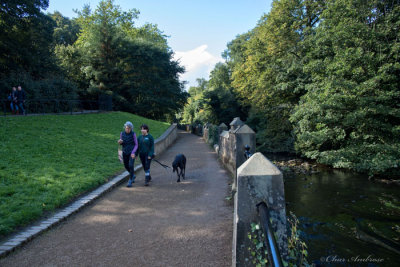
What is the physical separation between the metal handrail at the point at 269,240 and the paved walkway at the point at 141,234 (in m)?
1.51

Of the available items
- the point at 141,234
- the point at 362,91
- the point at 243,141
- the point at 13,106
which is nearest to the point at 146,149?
the point at 243,141

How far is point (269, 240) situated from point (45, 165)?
7.57m

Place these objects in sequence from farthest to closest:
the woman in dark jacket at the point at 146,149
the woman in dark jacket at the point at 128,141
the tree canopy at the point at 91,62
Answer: the tree canopy at the point at 91,62 → the woman in dark jacket at the point at 146,149 → the woman in dark jacket at the point at 128,141

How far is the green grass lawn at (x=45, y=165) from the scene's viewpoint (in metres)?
5.10

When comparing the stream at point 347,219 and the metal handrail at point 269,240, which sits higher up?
the metal handrail at point 269,240

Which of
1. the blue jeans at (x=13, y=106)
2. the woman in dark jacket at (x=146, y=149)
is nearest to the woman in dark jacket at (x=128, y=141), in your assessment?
the woman in dark jacket at (x=146, y=149)

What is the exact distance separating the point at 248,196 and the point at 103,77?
2911cm

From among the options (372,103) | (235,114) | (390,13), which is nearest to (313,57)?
(390,13)

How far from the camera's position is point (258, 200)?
8.59 ft

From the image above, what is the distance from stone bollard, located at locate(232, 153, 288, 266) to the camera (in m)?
2.60

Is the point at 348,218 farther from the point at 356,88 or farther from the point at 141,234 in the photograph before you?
the point at 356,88

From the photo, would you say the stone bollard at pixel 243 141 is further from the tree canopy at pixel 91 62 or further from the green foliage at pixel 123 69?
the green foliage at pixel 123 69

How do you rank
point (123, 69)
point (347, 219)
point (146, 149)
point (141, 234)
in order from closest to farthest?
point (141, 234)
point (347, 219)
point (146, 149)
point (123, 69)

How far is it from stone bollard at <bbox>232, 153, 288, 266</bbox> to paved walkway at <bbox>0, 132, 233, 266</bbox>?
3.80ft
